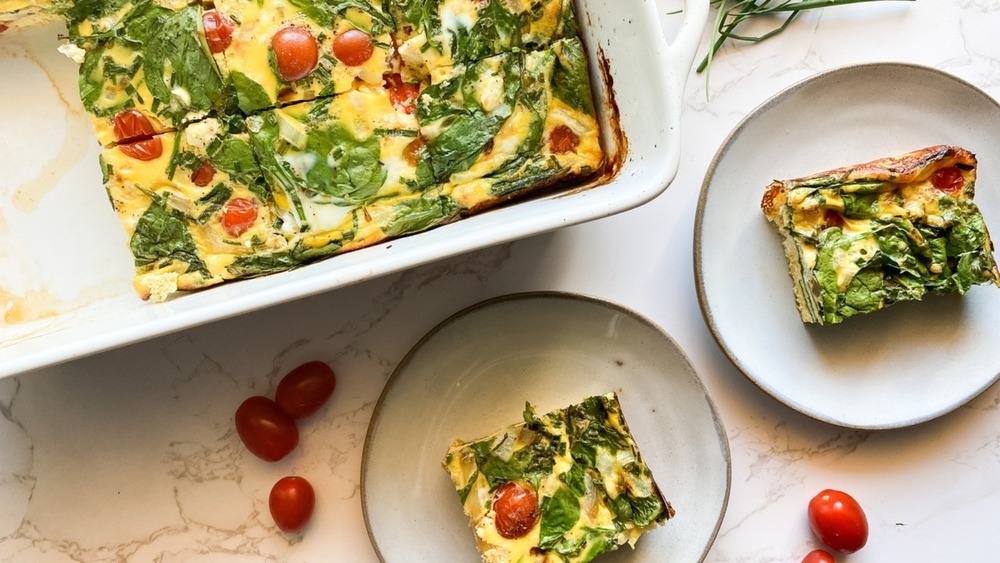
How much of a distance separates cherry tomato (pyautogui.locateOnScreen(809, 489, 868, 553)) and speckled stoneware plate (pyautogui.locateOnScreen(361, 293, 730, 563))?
381 mm

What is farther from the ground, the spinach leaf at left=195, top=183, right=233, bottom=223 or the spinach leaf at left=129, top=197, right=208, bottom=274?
the spinach leaf at left=195, top=183, right=233, bottom=223

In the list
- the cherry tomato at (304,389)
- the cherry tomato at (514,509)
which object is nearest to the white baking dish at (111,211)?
the cherry tomato at (304,389)

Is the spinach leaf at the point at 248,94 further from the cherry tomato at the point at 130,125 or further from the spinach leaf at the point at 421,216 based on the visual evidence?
the spinach leaf at the point at 421,216

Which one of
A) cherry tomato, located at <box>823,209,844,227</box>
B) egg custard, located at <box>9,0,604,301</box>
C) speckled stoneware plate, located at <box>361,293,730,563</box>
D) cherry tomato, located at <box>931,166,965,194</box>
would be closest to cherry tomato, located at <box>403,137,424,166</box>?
egg custard, located at <box>9,0,604,301</box>

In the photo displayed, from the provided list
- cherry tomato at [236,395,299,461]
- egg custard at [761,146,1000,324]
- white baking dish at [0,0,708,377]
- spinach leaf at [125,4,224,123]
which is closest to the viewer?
white baking dish at [0,0,708,377]

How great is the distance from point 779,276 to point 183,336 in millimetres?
1943

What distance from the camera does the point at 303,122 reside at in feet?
7.05

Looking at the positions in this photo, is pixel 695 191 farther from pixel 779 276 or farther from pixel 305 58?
pixel 305 58

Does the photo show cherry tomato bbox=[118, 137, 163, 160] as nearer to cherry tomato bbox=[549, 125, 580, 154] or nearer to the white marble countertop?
the white marble countertop

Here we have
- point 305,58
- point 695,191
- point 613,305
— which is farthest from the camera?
point 695,191

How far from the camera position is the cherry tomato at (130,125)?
2.12m

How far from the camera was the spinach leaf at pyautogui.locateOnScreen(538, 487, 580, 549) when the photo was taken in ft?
7.18

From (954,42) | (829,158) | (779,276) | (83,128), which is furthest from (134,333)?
(954,42)

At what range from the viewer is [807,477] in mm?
2580
